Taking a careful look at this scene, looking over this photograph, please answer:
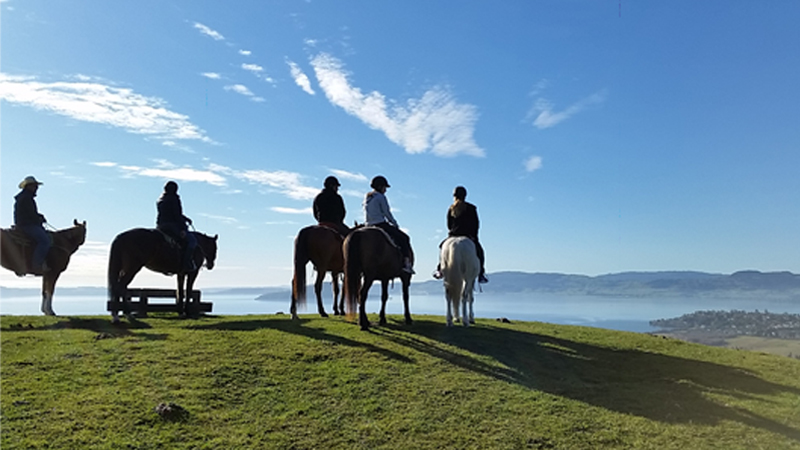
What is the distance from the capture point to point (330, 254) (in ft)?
40.0

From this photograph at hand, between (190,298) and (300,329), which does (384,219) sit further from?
(190,298)

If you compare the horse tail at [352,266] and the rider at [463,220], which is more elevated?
the rider at [463,220]

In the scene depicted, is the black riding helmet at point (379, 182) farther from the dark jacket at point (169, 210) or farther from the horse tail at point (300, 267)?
the dark jacket at point (169, 210)

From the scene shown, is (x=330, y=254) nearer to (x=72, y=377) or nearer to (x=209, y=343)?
(x=209, y=343)

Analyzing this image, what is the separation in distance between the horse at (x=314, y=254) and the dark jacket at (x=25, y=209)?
6.85 metres

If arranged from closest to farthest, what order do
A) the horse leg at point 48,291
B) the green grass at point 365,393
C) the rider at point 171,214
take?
the green grass at point 365,393 → the rider at point 171,214 → the horse leg at point 48,291

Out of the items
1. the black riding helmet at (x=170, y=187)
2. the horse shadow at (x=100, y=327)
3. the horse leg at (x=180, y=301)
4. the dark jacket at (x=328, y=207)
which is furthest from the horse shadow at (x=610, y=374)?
the black riding helmet at (x=170, y=187)

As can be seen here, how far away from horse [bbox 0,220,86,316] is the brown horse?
8.55m

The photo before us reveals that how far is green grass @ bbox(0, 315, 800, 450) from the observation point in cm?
521

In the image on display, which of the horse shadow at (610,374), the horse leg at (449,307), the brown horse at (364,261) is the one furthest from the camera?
the horse leg at (449,307)

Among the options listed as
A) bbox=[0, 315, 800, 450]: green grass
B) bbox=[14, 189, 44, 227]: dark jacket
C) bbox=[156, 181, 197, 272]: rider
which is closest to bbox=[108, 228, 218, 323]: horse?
bbox=[156, 181, 197, 272]: rider

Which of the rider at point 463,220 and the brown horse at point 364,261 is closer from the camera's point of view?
the brown horse at point 364,261

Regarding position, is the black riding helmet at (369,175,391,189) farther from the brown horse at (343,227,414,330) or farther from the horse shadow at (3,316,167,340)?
the horse shadow at (3,316,167,340)

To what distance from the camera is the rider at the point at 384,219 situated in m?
11.0
